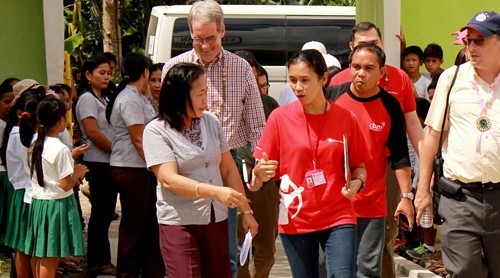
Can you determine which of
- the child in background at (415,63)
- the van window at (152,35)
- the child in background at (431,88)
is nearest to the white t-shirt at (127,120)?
the child in background at (431,88)

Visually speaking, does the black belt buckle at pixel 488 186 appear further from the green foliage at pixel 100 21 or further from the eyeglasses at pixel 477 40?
the green foliage at pixel 100 21

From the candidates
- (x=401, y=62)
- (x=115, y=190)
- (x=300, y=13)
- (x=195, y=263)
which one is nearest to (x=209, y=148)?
(x=195, y=263)

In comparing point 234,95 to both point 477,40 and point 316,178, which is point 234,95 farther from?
point 477,40

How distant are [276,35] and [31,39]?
8061 millimetres

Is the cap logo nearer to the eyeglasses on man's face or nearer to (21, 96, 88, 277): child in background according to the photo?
the eyeglasses on man's face

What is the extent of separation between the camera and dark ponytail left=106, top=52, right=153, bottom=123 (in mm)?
8805

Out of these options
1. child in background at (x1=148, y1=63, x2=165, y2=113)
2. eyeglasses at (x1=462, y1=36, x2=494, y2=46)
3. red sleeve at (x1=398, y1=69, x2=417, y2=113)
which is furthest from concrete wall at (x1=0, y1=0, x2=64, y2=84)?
eyeglasses at (x1=462, y1=36, x2=494, y2=46)

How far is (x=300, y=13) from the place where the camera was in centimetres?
1794

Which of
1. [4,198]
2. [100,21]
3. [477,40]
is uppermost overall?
[100,21]

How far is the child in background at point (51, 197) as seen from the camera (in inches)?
315

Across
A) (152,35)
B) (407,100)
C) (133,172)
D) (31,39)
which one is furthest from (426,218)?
(152,35)

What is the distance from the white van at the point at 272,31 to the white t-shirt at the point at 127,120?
29.8 ft

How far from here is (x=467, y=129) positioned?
621cm

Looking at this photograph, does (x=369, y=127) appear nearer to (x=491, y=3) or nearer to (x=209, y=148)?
(x=209, y=148)
